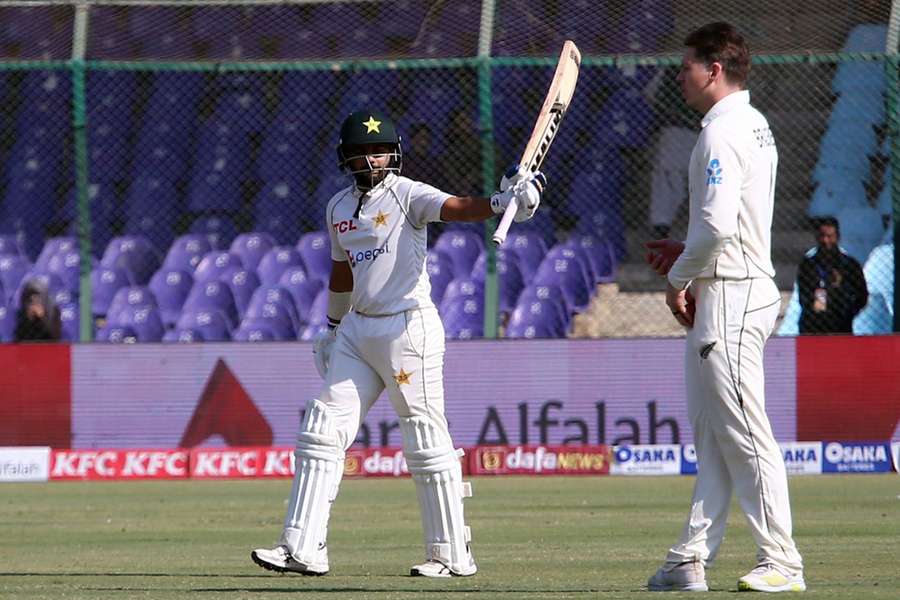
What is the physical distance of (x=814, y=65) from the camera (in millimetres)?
13688

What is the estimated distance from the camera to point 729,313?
18.2 ft

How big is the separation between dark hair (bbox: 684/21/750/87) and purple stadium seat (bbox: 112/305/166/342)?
31.9 feet

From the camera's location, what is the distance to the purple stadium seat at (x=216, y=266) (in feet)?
48.7

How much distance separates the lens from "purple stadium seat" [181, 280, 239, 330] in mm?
14719

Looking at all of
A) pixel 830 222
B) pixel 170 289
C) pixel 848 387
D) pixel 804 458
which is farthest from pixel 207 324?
pixel 848 387

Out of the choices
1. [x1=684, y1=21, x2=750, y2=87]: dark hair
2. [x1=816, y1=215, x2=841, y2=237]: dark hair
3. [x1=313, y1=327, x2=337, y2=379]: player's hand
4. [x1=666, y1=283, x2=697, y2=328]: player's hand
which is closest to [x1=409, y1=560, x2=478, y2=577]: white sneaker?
[x1=313, y1=327, x2=337, y2=379]: player's hand

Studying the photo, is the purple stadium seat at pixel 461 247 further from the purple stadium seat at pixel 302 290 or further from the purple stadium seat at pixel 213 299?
the purple stadium seat at pixel 213 299

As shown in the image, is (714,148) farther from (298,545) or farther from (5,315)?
(5,315)

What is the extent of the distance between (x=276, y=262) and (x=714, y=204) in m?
9.75

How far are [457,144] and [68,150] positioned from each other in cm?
388

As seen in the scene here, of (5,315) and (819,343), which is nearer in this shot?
(819,343)

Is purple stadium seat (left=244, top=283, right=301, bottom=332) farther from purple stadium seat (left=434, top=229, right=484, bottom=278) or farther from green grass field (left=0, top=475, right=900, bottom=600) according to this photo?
green grass field (left=0, top=475, right=900, bottom=600)

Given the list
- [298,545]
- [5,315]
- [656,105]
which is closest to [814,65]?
[656,105]

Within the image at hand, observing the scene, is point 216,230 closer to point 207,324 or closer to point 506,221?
point 207,324
